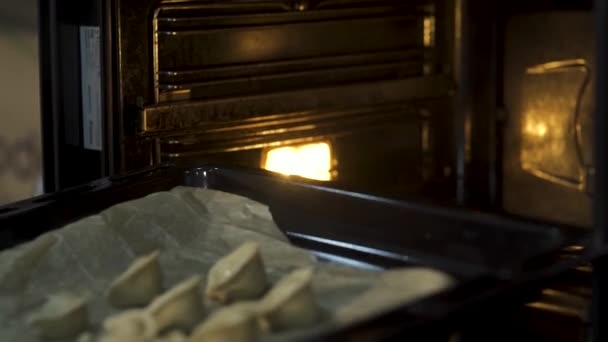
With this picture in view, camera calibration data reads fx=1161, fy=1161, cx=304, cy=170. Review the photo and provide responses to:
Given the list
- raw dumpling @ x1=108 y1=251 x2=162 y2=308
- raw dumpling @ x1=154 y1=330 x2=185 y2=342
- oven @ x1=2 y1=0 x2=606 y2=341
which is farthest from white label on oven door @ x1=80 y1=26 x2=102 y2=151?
raw dumpling @ x1=154 y1=330 x2=185 y2=342

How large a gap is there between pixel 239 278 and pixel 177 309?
8 cm

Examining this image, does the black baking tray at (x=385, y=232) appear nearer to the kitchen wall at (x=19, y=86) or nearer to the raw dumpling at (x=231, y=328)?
the raw dumpling at (x=231, y=328)

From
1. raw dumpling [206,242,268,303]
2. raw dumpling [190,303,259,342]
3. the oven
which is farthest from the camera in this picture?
the oven

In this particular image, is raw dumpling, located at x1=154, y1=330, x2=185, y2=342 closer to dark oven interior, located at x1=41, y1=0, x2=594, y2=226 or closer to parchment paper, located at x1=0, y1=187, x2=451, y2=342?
parchment paper, located at x1=0, y1=187, x2=451, y2=342

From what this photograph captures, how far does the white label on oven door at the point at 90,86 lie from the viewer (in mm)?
1475

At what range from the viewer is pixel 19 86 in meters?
1.56

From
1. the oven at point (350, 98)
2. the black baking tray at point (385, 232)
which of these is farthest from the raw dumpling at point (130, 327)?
the oven at point (350, 98)

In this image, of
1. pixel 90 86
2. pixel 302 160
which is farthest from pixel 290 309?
pixel 302 160

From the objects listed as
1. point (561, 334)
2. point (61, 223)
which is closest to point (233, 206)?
point (61, 223)

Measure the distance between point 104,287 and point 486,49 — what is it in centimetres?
88

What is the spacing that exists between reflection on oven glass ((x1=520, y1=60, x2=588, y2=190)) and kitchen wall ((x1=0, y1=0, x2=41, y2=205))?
0.73 meters

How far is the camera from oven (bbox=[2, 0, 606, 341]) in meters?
1.47

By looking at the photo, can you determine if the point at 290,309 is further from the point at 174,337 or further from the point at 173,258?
the point at 173,258

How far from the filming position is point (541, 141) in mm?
1756
